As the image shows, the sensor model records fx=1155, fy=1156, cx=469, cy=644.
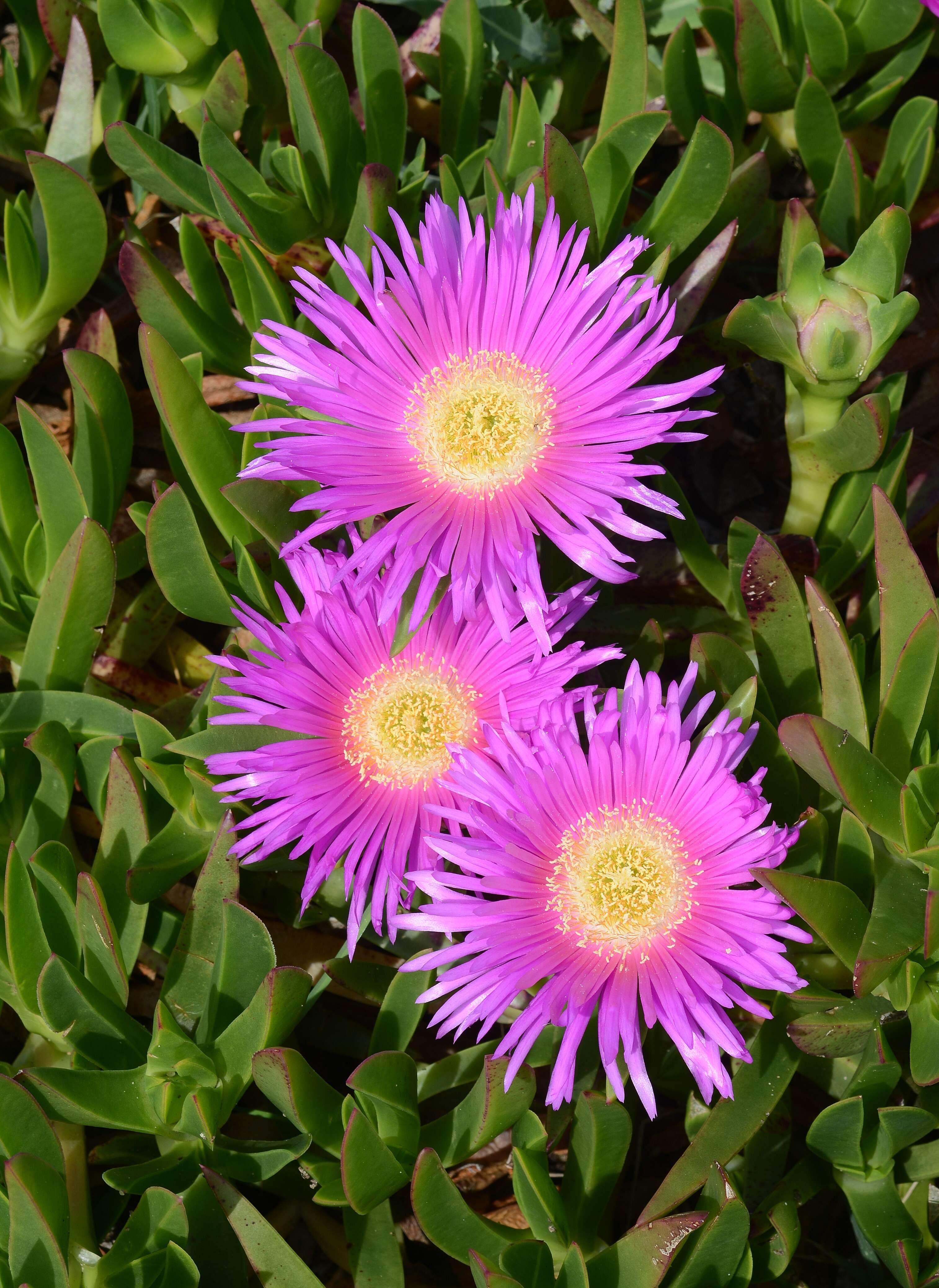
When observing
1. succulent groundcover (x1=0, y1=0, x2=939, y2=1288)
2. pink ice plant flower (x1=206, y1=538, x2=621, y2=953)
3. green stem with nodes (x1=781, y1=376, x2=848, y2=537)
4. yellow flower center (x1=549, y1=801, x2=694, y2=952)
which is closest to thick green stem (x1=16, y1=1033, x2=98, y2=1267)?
succulent groundcover (x1=0, y1=0, x2=939, y2=1288)

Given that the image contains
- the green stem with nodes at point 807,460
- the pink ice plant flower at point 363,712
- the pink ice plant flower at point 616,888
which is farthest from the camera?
the green stem with nodes at point 807,460

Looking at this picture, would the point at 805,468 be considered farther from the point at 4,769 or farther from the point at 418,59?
the point at 4,769

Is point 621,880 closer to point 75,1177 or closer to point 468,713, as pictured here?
A: point 468,713

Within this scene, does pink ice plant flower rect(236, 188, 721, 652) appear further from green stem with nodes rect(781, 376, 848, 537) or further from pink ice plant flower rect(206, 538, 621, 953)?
green stem with nodes rect(781, 376, 848, 537)

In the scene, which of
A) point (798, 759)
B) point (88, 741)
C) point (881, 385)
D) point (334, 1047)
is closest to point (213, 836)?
point (88, 741)

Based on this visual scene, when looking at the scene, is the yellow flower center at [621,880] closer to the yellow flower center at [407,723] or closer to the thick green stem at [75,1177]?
the yellow flower center at [407,723]

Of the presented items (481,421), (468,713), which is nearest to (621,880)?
(468,713)

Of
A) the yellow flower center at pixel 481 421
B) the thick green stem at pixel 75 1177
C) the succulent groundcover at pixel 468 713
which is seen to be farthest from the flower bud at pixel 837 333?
the thick green stem at pixel 75 1177
